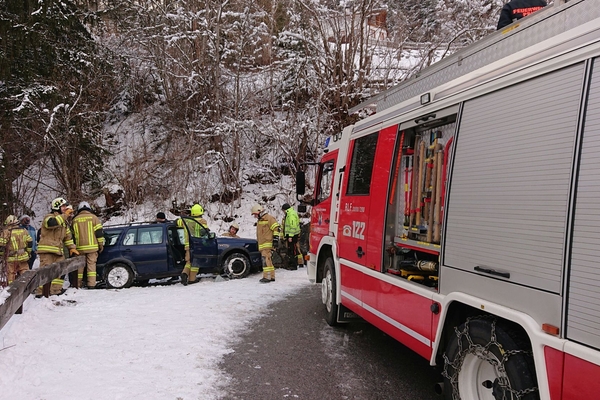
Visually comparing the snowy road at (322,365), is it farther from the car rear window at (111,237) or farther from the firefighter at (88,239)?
the car rear window at (111,237)

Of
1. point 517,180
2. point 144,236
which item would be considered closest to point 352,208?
point 517,180

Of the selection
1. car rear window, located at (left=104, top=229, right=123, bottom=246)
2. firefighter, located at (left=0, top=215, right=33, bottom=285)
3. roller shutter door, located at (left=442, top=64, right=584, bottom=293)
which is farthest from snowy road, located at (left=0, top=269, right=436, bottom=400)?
firefighter, located at (left=0, top=215, right=33, bottom=285)

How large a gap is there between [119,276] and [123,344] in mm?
5497

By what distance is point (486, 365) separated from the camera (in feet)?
10.9

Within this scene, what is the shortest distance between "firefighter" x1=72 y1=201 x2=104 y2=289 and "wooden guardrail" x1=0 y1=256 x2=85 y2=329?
37cm

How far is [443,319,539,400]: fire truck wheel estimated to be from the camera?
2.84 meters

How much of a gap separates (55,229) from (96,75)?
12.1 meters

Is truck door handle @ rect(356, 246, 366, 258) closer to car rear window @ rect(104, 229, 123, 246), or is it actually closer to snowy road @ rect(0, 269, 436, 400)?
snowy road @ rect(0, 269, 436, 400)

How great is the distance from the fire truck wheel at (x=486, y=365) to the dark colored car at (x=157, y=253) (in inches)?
325

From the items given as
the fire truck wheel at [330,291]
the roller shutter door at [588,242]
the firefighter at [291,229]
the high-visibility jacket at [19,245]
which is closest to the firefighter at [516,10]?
the roller shutter door at [588,242]

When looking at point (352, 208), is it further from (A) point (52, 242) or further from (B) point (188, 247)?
(A) point (52, 242)

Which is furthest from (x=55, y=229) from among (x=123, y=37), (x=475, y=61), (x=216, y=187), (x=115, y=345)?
(x=123, y=37)

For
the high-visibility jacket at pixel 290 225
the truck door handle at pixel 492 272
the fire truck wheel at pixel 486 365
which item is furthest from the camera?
the high-visibility jacket at pixel 290 225

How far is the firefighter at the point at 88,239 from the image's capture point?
9773 mm
